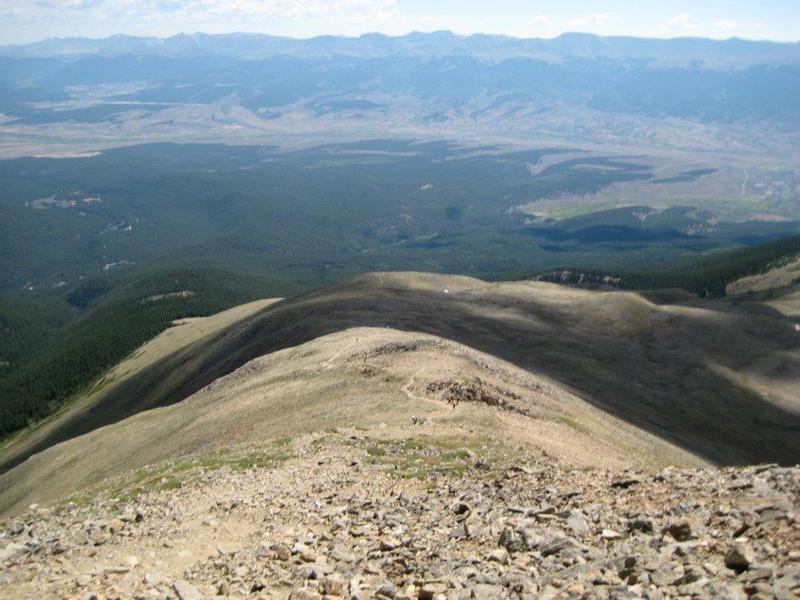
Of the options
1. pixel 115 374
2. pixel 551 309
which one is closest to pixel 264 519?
pixel 551 309

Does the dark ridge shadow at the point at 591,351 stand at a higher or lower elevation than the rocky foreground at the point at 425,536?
lower

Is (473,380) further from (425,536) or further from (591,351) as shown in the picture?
(591,351)

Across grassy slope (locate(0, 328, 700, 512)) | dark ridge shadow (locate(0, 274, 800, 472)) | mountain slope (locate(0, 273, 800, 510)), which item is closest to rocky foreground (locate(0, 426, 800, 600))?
grassy slope (locate(0, 328, 700, 512))

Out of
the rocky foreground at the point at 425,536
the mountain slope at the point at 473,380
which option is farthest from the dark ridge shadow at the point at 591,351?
the rocky foreground at the point at 425,536

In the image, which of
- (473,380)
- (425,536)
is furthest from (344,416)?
(425,536)

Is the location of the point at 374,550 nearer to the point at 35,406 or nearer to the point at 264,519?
the point at 264,519

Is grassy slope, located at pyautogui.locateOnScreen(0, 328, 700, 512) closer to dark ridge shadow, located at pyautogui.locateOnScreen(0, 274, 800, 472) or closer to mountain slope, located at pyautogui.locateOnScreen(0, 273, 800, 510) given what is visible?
mountain slope, located at pyautogui.locateOnScreen(0, 273, 800, 510)

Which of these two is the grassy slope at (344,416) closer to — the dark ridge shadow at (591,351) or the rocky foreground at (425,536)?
the rocky foreground at (425,536)

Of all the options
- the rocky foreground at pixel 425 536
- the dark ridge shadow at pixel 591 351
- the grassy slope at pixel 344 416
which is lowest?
the dark ridge shadow at pixel 591 351
